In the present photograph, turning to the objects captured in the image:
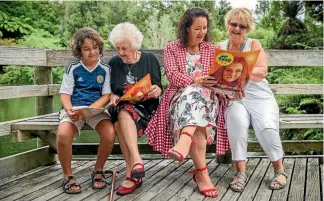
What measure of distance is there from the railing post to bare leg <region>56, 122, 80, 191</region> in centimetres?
77

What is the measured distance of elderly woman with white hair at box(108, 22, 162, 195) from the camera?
2504 mm

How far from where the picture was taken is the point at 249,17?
262cm

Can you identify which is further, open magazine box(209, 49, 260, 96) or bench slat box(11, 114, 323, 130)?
bench slat box(11, 114, 323, 130)

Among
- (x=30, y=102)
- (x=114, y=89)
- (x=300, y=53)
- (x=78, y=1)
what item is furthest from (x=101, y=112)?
(x=78, y=1)

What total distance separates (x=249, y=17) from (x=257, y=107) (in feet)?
1.70

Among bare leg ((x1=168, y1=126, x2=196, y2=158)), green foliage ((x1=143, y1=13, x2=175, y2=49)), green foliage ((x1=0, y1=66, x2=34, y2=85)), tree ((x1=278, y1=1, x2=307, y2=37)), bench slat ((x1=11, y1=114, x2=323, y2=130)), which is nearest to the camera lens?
bare leg ((x1=168, y1=126, x2=196, y2=158))

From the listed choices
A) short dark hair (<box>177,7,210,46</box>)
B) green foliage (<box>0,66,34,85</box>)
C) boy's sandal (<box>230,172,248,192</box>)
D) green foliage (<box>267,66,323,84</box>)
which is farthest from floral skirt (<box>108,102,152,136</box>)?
green foliage (<box>0,66,34,85</box>)

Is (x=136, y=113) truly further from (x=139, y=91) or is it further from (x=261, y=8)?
(x=261, y=8)

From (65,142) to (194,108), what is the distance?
74 centimetres

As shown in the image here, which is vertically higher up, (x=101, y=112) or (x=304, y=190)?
(x=101, y=112)

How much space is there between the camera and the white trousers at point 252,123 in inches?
A: 102

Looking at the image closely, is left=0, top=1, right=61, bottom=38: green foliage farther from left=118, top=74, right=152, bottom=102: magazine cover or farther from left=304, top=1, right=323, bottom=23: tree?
left=118, top=74, right=152, bottom=102: magazine cover

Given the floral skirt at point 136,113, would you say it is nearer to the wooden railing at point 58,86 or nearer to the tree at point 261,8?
the wooden railing at point 58,86

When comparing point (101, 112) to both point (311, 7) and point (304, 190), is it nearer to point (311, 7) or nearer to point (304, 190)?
point (304, 190)
